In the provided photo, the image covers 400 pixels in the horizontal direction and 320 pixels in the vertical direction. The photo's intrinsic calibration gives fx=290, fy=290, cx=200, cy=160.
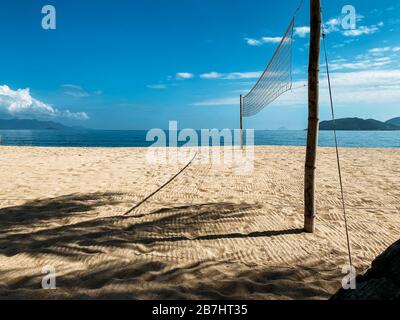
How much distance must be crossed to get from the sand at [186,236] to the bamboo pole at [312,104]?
401 mm

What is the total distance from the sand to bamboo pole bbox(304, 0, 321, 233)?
0.40m

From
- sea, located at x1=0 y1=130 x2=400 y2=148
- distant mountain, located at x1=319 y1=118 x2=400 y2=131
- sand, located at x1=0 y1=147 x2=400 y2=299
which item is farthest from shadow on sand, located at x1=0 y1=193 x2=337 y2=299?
distant mountain, located at x1=319 y1=118 x2=400 y2=131

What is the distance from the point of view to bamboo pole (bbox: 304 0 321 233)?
383cm

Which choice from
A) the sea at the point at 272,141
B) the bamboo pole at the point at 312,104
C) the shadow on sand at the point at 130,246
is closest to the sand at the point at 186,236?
the shadow on sand at the point at 130,246

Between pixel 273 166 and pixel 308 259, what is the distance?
711 cm

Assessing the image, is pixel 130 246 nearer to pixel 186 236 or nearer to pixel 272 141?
pixel 186 236

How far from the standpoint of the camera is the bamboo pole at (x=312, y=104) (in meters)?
3.83

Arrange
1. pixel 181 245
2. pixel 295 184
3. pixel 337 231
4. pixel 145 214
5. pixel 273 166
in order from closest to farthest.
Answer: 1. pixel 181 245
2. pixel 337 231
3. pixel 145 214
4. pixel 295 184
5. pixel 273 166

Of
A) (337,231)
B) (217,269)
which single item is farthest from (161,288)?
(337,231)

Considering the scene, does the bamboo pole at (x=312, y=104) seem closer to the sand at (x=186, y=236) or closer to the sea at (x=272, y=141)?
the sand at (x=186, y=236)

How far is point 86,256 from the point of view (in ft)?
10.8

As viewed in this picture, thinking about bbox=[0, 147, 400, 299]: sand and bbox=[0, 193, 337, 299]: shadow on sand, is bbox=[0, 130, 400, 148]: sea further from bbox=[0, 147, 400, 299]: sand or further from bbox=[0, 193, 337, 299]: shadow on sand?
bbox=[0, 193, 337, 299]: shadow on sand
